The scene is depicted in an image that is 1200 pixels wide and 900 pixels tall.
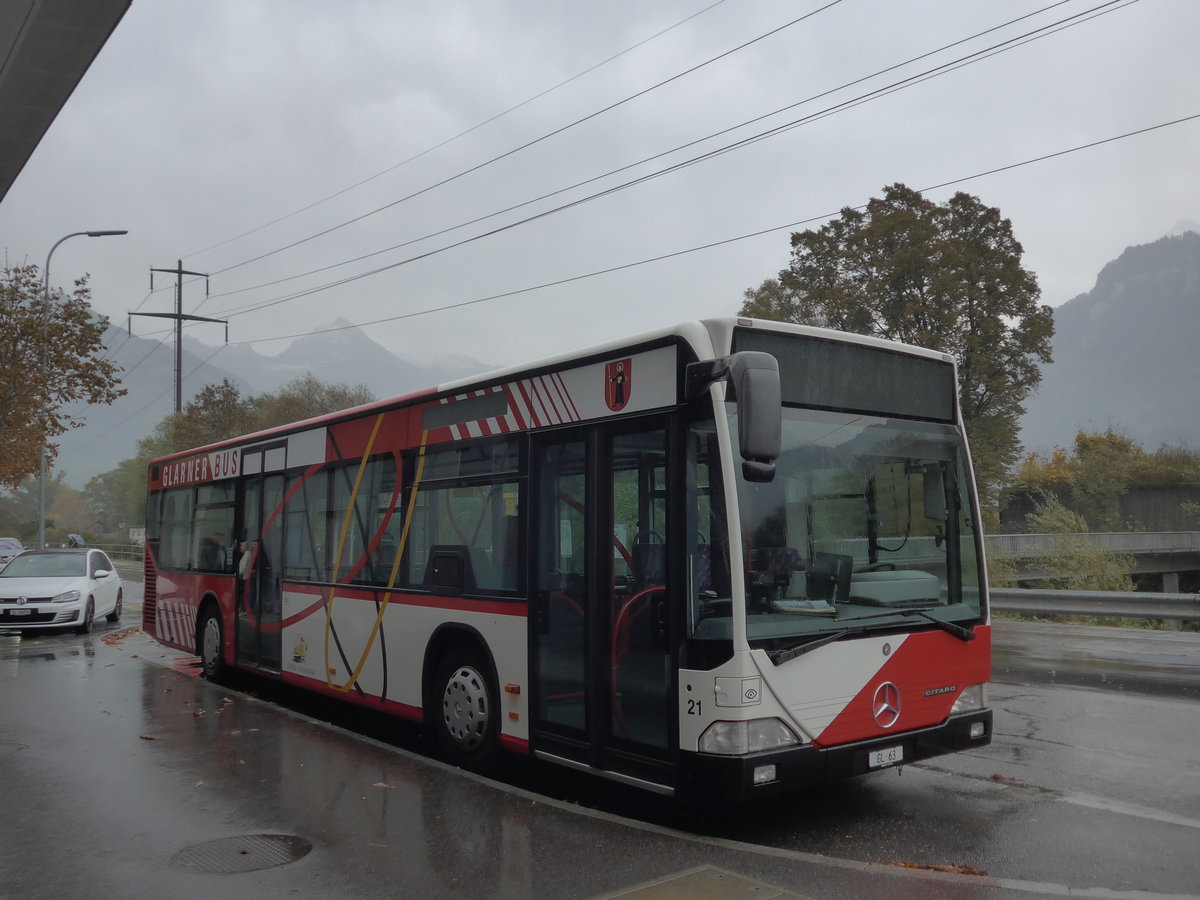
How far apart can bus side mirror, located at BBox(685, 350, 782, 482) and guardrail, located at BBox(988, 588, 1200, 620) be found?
11.4m

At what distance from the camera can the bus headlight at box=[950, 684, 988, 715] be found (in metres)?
6.26

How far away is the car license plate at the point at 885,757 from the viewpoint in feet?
18.7

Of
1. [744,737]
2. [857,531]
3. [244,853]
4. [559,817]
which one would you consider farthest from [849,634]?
[244,853]

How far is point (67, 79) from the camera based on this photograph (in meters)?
6.02

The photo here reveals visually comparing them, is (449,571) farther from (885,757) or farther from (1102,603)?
(1102,603)

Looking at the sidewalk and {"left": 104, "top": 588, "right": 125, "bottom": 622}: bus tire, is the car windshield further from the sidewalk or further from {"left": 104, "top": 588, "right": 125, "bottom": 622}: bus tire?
the sidewalk

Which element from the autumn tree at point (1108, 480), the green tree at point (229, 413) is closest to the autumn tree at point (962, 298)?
the autumn tree at point (1108, 480)

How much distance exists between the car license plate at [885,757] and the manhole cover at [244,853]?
10.6ft

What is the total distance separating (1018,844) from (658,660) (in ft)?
7.15

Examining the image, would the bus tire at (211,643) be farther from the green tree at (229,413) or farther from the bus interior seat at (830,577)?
the green tree at (229,413)

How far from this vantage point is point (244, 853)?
564cm

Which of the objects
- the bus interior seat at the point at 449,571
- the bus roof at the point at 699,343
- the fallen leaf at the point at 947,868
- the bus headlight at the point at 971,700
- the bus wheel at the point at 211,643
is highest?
the bus roof at the point at 699,343

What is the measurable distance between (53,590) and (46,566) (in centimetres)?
135

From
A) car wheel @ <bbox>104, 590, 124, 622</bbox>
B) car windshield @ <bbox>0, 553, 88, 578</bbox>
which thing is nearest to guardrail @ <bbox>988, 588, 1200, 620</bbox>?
car windshield @ <bbox>0, 553, 88, 578</bbox>
